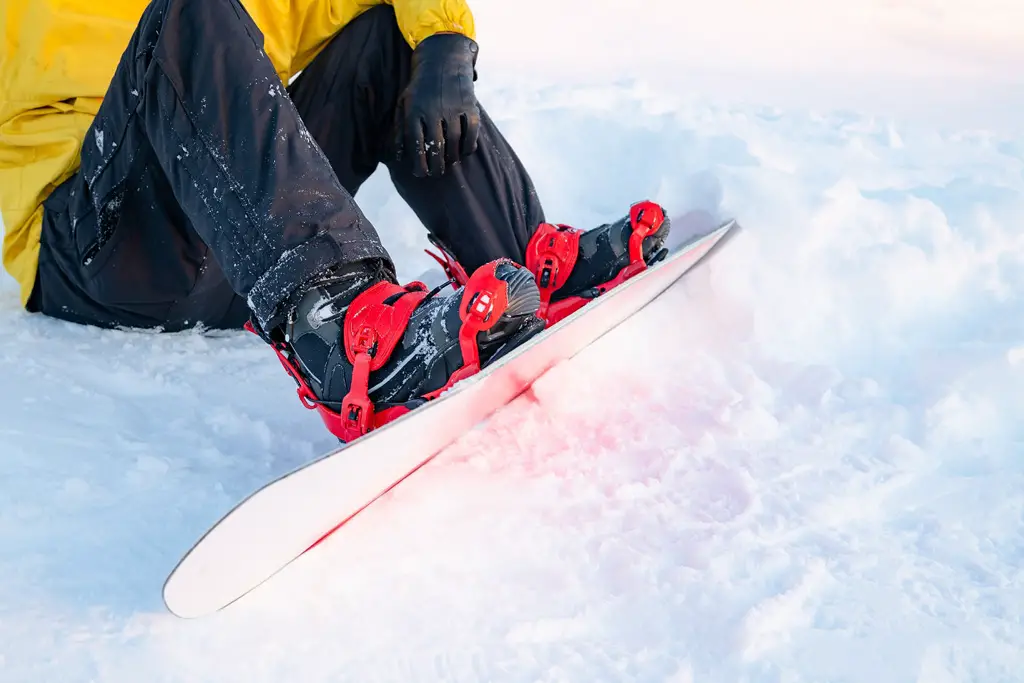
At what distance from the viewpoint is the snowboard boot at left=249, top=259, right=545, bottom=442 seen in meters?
1.11

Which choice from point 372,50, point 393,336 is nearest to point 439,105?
point 372,50

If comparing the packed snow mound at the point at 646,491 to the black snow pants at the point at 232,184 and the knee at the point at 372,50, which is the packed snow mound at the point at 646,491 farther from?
the knee at the point at 372,50

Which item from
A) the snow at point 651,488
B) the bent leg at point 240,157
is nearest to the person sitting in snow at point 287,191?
the bent leg at point 240,157

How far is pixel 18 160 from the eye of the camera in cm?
169

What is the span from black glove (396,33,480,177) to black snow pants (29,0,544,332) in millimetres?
99

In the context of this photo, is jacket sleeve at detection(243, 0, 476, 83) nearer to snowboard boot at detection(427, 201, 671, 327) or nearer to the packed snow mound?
snowboard boot at detection(427, 201, 671, 327)

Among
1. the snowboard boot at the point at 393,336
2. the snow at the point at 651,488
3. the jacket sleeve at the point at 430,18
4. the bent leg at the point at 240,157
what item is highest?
the jacket sleeve at the point at 430,18

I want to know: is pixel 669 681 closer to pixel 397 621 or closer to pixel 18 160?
pixel 397 621

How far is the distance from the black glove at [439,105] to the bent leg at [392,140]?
0.31 ft

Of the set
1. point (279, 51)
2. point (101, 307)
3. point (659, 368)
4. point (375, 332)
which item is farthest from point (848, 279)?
point (101, 307)

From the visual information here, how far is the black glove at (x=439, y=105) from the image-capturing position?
1.52 m

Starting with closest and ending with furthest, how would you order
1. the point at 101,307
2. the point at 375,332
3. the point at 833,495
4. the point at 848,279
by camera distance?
the point at 375,332
the point at 833,495
the point at 101,307
the point at 848,279

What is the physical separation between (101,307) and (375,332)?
0.93 m

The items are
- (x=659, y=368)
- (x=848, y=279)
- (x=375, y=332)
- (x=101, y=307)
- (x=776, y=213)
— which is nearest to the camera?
(x=375, y=332)
